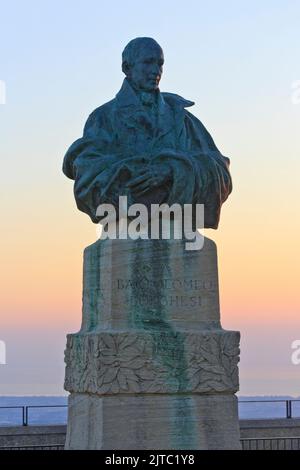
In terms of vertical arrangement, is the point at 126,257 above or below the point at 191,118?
below

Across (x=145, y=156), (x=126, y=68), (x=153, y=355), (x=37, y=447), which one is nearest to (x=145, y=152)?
(x=145, y=156)

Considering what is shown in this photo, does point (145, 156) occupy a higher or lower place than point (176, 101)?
lower

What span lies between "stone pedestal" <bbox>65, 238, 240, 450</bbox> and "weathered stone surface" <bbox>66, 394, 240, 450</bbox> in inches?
0.4

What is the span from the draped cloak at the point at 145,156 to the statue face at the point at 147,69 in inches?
5.7

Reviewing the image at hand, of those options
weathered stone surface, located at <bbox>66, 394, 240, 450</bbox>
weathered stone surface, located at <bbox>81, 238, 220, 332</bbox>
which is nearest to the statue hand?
weathered stone surface, located at <bbox>81, 238, 220, 332</bbox>

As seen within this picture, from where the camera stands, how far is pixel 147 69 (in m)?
13.2

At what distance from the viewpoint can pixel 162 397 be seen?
12438 millimetres

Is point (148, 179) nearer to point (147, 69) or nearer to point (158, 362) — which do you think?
point (147, 69)

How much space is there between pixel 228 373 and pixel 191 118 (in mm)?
3061

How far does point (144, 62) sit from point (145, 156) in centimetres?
115

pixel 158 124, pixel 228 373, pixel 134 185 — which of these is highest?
pixel 158 124

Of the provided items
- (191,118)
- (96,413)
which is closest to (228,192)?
(191,118)

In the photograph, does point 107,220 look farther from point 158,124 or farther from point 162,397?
point 162,397
